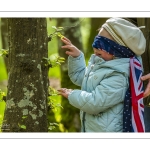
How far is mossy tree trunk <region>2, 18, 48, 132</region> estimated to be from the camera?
415 centimetres

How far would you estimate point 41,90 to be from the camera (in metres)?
4.20

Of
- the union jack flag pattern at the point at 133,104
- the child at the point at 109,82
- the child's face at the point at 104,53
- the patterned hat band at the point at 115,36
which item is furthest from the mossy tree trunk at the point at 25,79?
the union jack flag pattern at the point at 133,104

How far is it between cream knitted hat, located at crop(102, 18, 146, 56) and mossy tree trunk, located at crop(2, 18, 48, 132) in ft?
2.15

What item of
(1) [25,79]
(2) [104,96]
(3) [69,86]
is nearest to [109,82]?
(2) [104,96]

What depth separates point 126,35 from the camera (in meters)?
4.14

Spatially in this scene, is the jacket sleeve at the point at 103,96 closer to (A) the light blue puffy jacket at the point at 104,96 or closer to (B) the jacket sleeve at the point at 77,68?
(A) the light blue puffy jacket at the point at 104,96

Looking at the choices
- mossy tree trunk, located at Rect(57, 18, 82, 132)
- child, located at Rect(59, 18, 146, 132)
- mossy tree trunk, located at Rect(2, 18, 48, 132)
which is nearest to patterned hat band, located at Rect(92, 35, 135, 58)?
child, located at Rect(59, 18, 146, 132)

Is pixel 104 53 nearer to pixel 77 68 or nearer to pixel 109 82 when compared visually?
pixel 109 82

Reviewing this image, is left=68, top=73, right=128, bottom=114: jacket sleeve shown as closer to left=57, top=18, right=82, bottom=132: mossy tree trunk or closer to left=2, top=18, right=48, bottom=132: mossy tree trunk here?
left=2, top=18, right=48, bottom=132: mossy tree trunk

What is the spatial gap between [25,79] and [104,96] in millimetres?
725

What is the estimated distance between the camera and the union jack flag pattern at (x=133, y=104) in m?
4.05
